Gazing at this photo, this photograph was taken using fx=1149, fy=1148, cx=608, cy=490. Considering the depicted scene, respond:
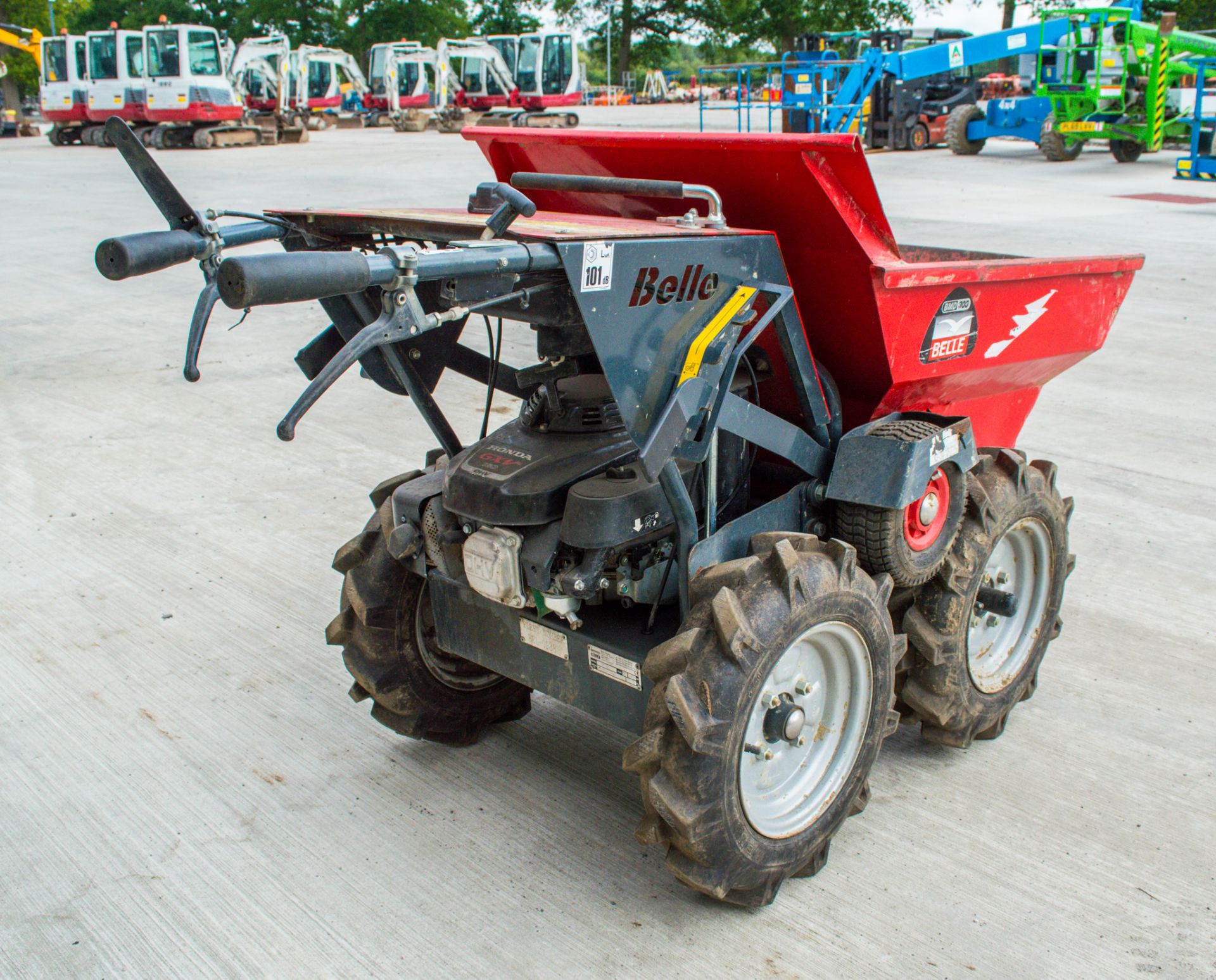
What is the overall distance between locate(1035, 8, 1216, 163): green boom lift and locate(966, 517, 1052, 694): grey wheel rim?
→ 1666 cm

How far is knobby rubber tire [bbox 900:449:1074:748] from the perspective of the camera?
A: 3062 millimetres

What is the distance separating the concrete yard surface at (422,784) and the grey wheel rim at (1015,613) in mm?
196

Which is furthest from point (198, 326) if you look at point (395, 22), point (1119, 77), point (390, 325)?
point (395, 22)

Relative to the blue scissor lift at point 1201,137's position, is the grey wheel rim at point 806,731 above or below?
below

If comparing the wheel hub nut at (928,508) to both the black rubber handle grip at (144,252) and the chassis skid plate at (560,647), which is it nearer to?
the chassis skid plate at (560,647)

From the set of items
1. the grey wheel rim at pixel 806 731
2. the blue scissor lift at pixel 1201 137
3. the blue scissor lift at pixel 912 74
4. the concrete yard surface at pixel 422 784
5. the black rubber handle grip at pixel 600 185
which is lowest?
the concrete yard surface at pixel 422 784

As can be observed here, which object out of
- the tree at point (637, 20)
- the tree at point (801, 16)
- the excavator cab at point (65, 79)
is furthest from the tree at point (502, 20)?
the excavator cab at point (65, 79)

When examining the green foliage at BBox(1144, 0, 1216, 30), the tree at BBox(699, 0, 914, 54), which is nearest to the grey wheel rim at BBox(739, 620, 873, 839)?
the green foliage at BBox(1144, 0, 1216, 30)

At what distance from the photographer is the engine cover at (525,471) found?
266 centimetres

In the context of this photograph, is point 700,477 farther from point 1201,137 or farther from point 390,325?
point 1201,137

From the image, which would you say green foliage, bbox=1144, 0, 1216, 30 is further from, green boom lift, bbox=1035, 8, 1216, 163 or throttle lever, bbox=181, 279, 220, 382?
throttle lever, bbox=181, 279, 220, 382

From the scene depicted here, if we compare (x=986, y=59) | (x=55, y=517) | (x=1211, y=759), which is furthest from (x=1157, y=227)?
(x=55, y=517)

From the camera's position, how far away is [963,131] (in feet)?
70.1

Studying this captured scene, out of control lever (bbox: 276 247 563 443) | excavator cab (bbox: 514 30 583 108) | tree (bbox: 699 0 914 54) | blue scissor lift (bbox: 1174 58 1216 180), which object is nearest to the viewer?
control lever (bbox: 276 247 563 443)
